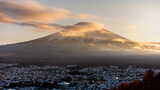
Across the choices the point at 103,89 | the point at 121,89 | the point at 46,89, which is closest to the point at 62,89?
the point at 46,89

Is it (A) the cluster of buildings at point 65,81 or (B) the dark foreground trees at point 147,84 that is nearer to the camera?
(B) the dark foreground trees at point 147,84

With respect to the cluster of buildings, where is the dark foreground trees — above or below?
above

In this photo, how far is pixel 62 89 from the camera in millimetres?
105750

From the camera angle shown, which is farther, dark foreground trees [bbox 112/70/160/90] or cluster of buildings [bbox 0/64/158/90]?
cluster of buildings [bbox 0/64/158/90]

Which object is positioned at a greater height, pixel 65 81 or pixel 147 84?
pixel 147 84

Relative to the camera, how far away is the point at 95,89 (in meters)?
106

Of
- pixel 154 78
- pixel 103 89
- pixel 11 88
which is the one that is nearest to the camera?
pixel 154 78

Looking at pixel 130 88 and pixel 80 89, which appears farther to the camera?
pixel 80 89

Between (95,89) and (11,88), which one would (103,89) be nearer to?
(95,89)

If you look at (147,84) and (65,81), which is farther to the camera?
(65,81)

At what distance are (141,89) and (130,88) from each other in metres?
2.31

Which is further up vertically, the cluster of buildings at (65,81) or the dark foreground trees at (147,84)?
the dark foreground trees at (147,84)

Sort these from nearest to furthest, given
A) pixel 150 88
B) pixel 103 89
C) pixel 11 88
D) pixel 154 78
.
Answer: pixel 150 88, pixel 154 78, pixel 103 89, pixel 11 88

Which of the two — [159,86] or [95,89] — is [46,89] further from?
[159,86]
